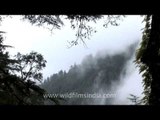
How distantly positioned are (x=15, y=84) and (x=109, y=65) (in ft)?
594

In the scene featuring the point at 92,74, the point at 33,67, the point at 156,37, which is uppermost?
the point at 156,37
